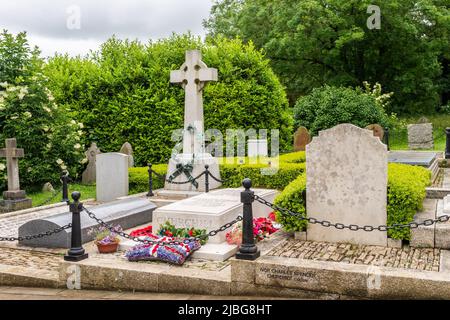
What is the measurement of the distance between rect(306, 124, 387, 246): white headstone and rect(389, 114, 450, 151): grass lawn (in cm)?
1733

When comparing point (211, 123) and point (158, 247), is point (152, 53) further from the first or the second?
point (158, 247)

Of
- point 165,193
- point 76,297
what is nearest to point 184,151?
point 165,193

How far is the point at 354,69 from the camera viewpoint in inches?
1220

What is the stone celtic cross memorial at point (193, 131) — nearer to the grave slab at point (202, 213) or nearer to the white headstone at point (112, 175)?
the white headstone at point (112, 175)

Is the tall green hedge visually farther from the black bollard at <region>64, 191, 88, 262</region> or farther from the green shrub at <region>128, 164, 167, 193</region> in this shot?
the black bollard at <region>64, 191, 88, 262</region>

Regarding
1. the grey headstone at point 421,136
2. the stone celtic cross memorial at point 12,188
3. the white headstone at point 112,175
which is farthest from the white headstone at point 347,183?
the grey headstone at point 421,136

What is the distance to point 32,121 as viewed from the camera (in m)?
15.5

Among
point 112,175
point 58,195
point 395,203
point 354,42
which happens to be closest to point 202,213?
point 395,203

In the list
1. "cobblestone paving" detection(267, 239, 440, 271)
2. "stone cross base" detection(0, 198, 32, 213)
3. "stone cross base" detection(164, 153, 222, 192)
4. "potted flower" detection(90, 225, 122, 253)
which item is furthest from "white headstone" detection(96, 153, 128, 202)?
"cobblestone paving" detection(267, 239, 440, 271)

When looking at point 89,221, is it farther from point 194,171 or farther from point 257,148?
point 257,148

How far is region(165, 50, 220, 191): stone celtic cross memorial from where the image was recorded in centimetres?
1333

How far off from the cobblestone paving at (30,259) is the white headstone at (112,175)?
5.07m

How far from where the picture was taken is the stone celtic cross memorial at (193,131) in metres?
13.3

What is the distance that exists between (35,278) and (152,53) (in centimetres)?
1428
